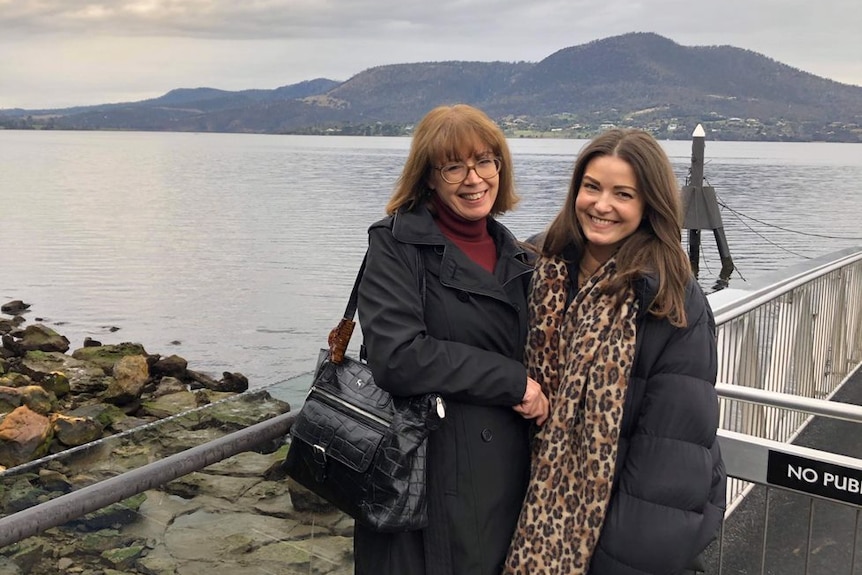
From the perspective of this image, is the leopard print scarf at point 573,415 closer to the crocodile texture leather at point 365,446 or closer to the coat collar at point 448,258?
the coat collar at point 448,258

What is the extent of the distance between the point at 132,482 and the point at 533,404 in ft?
3.73

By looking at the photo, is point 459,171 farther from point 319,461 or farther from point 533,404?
point 319,461

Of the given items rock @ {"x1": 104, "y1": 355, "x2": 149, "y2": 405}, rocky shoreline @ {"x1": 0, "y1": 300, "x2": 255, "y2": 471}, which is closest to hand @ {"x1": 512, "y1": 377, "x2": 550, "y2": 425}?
rocky shoreline @ {"x1": 0, "y1": 300, "x2": 255, "y2": 471}

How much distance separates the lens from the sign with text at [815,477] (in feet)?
8.77

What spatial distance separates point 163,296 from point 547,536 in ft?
96.6

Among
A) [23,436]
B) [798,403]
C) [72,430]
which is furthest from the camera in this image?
[72,430]

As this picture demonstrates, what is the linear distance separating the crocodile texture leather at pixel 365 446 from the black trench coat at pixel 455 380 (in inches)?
3.1

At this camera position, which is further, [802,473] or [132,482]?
[802,473]

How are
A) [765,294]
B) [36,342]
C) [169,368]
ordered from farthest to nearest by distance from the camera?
[36,342] < [169,368] < [765,294]

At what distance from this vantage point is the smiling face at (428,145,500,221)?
7.49ft

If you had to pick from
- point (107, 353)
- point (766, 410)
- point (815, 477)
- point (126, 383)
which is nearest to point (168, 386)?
point (126, 383)

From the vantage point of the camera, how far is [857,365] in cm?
686

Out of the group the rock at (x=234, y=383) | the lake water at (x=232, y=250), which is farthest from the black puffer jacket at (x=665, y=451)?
the rock at (x=234, y=383)

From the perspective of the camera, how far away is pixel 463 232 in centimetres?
235
